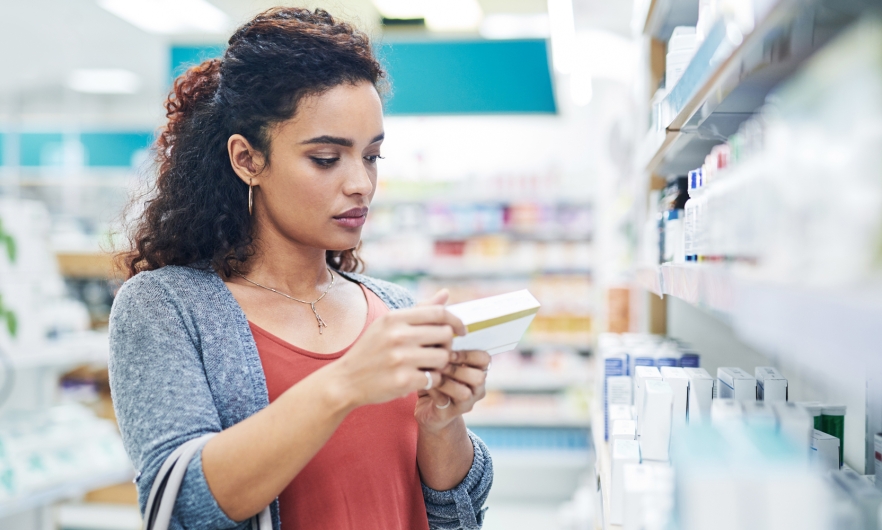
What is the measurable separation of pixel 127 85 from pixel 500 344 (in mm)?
8994

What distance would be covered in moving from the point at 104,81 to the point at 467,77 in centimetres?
504

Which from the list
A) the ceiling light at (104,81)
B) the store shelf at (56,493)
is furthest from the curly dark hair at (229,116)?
the ceiling light at (104,81)

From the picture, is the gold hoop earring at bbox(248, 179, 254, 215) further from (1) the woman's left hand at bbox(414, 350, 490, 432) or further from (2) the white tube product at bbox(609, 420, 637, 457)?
(2) the white tube product at bbox(609, 420, 637, 457)

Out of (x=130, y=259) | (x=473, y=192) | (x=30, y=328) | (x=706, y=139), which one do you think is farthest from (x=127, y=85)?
(x=706, y=139)

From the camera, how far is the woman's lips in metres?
1.47

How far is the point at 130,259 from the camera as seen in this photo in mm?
1605

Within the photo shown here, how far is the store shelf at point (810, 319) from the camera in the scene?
1.53ft

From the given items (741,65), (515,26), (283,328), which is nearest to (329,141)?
(283,328)

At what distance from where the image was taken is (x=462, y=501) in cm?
158

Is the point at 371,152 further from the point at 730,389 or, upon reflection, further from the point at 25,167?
the point at 25,167

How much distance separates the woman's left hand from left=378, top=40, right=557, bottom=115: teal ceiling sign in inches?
213

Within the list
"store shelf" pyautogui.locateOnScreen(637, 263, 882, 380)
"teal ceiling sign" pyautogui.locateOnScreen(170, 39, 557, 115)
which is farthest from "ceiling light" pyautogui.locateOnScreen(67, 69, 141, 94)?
"store shelf" pyautogui.locateOnScreen(637, 263, 882, 380)

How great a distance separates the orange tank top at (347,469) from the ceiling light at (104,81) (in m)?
7.96

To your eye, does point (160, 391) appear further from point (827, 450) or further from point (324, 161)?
point (827, 450)
